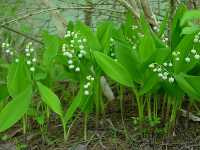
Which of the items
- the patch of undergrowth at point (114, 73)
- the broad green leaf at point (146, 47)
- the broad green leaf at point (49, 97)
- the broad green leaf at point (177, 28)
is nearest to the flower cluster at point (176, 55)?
the patch of undergrowth at point (114, 73)

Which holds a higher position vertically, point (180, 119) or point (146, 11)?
point (146, 11)

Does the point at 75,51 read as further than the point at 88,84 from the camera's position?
Yes

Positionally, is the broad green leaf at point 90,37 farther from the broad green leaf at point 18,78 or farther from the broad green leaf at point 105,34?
the broad green leaf at point 18,78

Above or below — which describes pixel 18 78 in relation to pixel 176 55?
below

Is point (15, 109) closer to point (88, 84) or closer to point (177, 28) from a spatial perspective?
point (88, 84)

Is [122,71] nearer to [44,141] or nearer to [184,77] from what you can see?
[184,77]

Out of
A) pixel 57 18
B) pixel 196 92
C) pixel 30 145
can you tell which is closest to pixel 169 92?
pixel 196 92

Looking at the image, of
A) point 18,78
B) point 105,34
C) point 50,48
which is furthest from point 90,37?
point 18,78

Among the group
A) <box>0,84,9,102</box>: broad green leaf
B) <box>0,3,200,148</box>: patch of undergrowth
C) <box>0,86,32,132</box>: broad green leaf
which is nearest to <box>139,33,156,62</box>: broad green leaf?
<box>0,3,200,148</box>: patch of undergrowth
